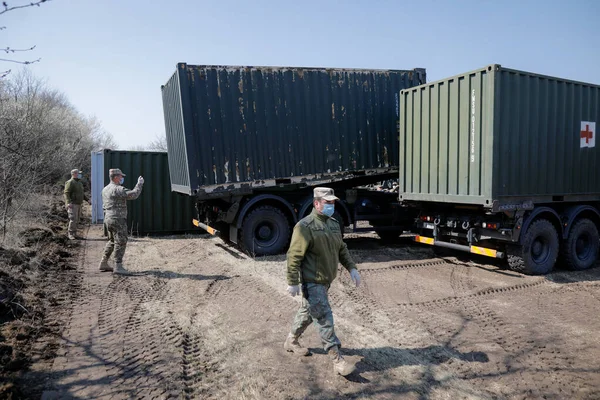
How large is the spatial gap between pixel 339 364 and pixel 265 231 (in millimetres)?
5268

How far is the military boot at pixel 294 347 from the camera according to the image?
3.95 meters

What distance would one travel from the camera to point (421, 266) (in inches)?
313

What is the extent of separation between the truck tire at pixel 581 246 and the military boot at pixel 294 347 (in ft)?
19.4

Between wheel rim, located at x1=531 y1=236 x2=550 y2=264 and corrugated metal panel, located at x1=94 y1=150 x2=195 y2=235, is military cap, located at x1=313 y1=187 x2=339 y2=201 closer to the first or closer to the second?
wheel rim, located at x1=531 y1=236 x2=550 y2=264

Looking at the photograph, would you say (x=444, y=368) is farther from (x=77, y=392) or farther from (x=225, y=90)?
(x=225, y=90)

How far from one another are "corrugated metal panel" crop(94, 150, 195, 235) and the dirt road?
4.65 metres

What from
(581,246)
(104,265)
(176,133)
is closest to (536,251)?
(581,246)

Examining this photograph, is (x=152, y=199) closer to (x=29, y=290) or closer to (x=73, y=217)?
(x=73, y=217)

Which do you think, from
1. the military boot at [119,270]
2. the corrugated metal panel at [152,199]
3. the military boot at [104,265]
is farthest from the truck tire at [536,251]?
the corrugated metal panel at [152,199]

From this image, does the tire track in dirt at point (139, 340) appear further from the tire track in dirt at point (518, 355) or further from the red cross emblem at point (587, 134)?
the red cross emblem at point (587, 134)

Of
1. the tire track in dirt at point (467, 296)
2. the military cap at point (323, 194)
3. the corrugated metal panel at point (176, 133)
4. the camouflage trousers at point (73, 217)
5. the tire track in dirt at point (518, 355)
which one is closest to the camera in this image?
the tire track in dirt at point (518, 355)

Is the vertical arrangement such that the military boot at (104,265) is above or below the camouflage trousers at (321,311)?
below

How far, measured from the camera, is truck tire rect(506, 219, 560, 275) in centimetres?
711

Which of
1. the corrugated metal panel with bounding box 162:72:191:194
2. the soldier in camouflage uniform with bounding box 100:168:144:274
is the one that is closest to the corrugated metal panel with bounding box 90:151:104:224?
the corrugated metal panel with bounding box 162:72:191:194
